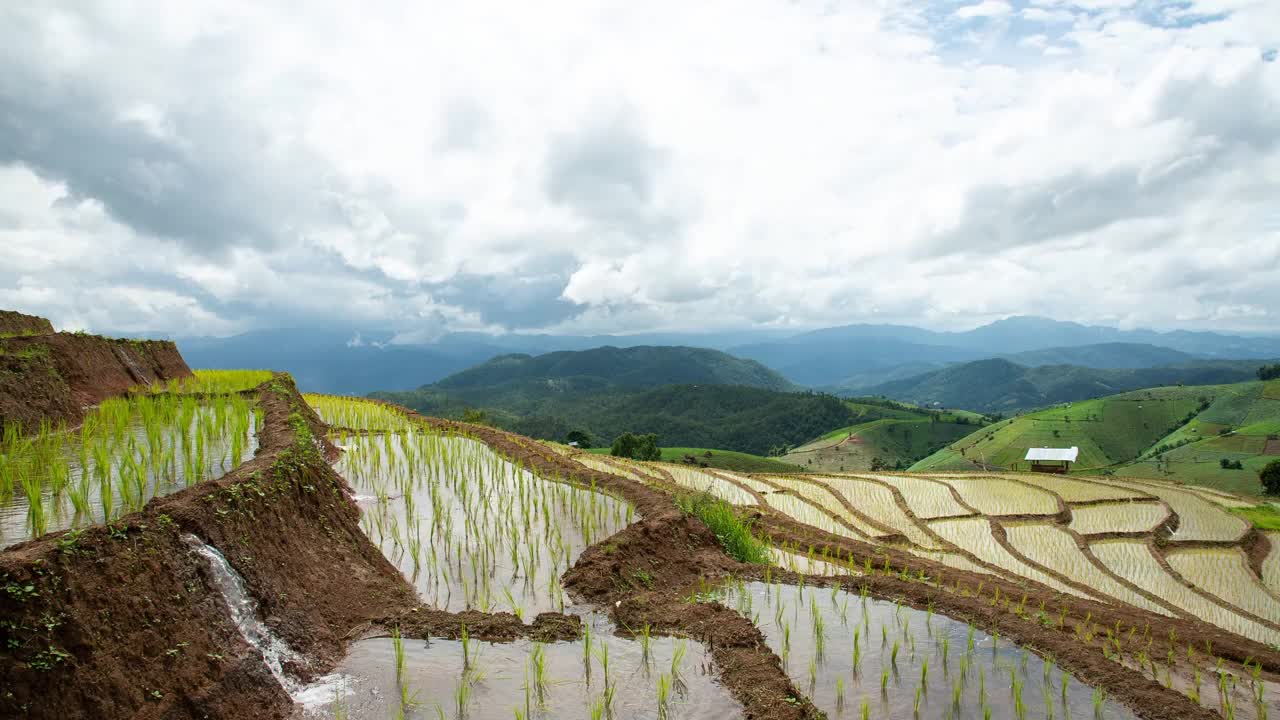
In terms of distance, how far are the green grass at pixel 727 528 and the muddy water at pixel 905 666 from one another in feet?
7.20

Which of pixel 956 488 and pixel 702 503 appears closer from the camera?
pixel 702 503

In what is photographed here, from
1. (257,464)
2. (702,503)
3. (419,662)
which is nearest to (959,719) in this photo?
(419,662)

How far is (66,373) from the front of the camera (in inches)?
508

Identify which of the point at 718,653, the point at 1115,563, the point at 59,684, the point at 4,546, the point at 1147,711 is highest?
the point at 4,546

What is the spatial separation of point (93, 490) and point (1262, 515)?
32.4 meters

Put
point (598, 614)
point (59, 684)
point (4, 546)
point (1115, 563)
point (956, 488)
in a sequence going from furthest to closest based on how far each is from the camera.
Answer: point (956, 488), point (1115, 563), point (598, 614), point (4, 546), point (59, 684)

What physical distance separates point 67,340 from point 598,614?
1419 centimetres

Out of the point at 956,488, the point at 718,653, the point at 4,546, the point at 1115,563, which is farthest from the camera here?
the point at 956,488

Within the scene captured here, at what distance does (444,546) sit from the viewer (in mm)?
8727

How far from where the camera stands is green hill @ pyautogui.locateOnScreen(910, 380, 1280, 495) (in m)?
58.0

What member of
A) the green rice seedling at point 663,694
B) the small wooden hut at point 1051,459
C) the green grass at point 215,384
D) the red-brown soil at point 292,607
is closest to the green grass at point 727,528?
the red-brown soil at point 292,607

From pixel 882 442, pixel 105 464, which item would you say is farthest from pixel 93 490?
pixel 882 442

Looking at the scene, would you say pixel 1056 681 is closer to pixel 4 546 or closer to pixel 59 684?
pixel 59 684

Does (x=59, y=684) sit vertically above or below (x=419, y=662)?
above
